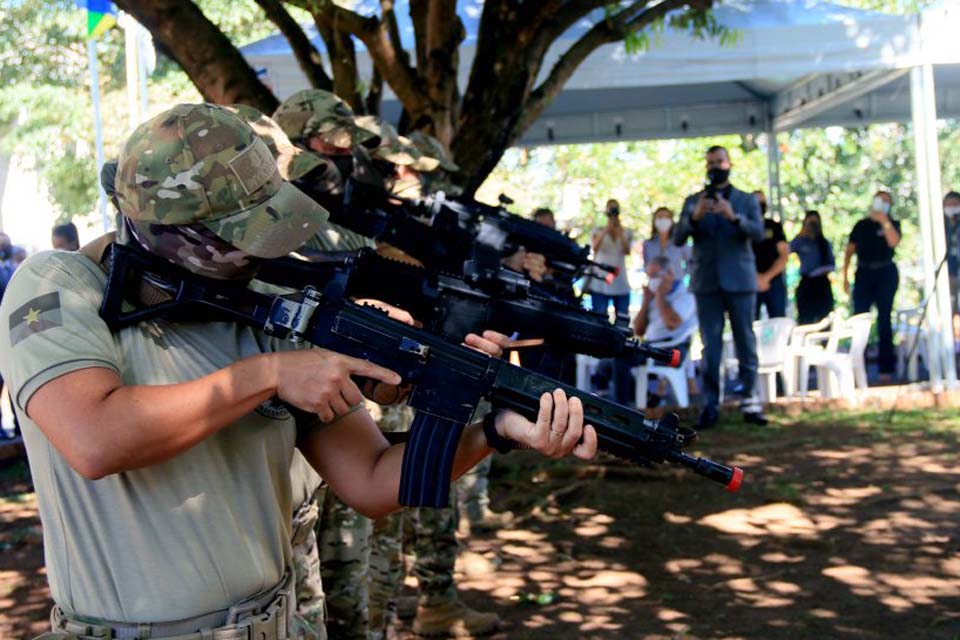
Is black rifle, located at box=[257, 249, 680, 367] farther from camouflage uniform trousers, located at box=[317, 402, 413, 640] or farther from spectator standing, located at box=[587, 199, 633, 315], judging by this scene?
spectator standing, located at box=[587, 199, 633, 315]

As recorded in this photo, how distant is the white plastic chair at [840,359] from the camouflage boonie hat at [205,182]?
32.4 feet

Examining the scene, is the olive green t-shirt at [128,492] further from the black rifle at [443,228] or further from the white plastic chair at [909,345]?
the white plastic chair at [909,345]

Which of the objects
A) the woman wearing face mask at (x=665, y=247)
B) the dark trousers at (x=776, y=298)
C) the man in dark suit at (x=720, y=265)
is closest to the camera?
the man in dark suit at (x=720, y=265)

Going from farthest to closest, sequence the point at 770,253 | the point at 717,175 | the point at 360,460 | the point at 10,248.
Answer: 1. the point at 770,253
2. the point at 10,248
3. the point at 717,175
4. the point at 360,460

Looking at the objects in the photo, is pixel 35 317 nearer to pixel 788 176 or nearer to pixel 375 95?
pixel 375 95

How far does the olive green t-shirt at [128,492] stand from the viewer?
7.46 feet

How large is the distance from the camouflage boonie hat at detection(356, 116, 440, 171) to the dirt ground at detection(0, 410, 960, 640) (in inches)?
90.5

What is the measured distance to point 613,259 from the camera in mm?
13305

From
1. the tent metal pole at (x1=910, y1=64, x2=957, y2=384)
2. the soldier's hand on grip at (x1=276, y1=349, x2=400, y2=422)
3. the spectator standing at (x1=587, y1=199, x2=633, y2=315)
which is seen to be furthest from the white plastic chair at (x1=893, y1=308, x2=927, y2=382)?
the soldier's hand on grip at (x1=276, y1=349, x2=400, y2=422)

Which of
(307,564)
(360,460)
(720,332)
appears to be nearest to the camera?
(360,460)

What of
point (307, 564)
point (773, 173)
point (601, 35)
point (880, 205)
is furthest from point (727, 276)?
point (307, 564)

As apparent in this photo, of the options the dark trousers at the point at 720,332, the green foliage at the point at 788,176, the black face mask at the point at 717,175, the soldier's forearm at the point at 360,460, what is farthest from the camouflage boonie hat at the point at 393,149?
the green foliage at the point at 788,176

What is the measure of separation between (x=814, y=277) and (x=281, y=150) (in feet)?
33.6

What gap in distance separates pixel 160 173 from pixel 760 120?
14105 mm
